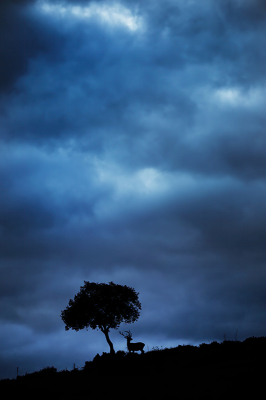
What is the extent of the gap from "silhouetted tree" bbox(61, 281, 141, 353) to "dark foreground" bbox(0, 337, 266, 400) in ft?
39.5

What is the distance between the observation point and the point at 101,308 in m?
51.0

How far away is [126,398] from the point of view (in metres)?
19.5

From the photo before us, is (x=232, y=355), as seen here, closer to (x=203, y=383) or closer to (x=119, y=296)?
(x=203, y=383)

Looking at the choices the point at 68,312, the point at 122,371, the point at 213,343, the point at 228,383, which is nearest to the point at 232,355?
the point at 213,343

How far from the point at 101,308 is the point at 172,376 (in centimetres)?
2837

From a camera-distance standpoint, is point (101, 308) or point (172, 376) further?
point (101, 308)

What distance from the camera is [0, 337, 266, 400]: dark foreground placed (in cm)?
1878

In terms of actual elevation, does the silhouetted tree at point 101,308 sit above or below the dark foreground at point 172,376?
above

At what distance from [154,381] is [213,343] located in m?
14.5

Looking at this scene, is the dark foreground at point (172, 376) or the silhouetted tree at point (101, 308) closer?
the dark foreground at point (172, 376)

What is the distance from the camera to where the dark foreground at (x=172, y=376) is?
61.6 ft

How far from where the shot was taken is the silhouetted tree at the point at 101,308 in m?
50.5

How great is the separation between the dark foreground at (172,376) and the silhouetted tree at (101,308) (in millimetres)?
12042

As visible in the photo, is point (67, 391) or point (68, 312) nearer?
point (67, 391)
